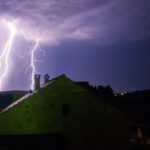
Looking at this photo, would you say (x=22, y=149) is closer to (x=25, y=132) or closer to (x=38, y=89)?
(x=25, y=132)

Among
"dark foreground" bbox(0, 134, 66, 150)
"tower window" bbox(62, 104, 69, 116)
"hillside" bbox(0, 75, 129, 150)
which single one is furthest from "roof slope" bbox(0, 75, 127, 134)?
"dark foreground" bbox(0, 134, 66, 150)

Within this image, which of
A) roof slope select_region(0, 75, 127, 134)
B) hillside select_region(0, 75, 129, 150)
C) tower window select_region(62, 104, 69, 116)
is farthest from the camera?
tower window select_region(62, 104, 69, 116)

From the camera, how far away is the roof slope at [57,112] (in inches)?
1109

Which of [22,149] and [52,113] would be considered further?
[52,113]

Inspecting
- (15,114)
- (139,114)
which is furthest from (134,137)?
(15,114)

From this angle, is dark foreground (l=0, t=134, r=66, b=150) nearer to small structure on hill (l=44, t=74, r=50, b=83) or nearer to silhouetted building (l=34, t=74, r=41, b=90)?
silhouetted building (l=34, t=74, r=41, b=90)

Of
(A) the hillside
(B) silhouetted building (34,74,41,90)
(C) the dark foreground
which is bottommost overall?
(C) the dark foreground

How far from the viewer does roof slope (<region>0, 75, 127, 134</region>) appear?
28156 mm

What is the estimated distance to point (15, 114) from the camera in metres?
28.1

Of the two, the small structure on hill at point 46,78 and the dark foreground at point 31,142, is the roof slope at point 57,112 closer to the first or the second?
the dark foreground at point 31,142

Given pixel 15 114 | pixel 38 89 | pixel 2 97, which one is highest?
pixel 2 97

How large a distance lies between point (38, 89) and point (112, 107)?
19.8 feet

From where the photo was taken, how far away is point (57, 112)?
97.0ft

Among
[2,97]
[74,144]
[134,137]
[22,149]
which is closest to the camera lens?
[22,149]
